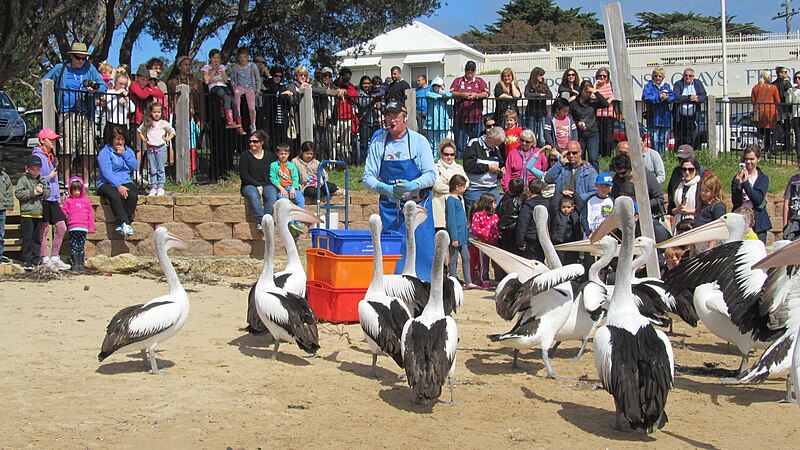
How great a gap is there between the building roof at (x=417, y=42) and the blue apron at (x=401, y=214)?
37.2 m

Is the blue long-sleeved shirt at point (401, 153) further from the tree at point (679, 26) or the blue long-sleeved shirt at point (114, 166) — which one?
the tree at point (679, 26)

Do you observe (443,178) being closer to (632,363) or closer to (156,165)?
(156,165)

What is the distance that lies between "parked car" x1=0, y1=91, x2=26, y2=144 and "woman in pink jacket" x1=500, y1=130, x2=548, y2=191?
16443mm

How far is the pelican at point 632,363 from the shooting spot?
21.5 ft

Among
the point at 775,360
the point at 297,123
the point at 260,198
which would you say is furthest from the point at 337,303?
the point at 297,123

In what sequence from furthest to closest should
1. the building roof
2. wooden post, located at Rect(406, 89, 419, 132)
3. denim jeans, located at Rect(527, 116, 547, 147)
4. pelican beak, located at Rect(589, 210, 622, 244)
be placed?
the building roof
denim jeans, located at Rect(527, 116, 547, 147)
wooden post, located at Rect(406, 89, 419, 132)
pelican beak, located at Rect(589, 210, 622, 244)

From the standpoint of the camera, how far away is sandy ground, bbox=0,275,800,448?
6.47m

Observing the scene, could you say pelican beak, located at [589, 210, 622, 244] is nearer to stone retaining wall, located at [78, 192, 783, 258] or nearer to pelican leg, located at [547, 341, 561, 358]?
pelican leg, located at [547, 341, 561, 358]

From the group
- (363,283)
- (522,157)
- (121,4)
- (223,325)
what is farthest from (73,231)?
(121,4)

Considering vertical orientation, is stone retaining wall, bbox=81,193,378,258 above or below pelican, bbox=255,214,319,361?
above

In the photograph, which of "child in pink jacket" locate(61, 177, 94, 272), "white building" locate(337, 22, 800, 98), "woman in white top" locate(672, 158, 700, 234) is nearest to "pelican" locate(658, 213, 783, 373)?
"woman in white top" locate(672, 158, 700, 234)

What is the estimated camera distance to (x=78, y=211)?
13.1 meters

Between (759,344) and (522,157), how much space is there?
20.2 ft

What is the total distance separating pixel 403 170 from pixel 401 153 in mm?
186
